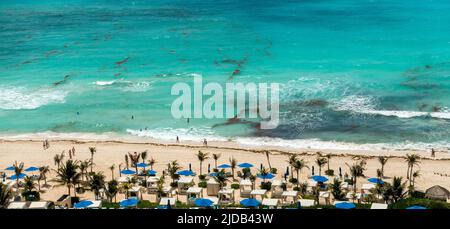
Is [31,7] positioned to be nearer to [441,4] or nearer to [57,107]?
[57,107]

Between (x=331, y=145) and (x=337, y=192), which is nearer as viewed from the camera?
(x=337, y=192)

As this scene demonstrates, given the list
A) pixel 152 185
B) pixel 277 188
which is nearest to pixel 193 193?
pixel 152 185

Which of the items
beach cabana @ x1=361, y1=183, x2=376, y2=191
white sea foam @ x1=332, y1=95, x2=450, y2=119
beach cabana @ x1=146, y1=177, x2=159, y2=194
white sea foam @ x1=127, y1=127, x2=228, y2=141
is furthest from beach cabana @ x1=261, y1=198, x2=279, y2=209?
white sea foam @ x1=332, y1=95, x2=450, y2=119

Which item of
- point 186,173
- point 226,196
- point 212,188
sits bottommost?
point 226,196

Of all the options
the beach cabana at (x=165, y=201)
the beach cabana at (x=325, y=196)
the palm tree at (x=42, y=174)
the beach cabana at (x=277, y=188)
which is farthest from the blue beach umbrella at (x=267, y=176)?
the palm tree at (x=42, y=174)

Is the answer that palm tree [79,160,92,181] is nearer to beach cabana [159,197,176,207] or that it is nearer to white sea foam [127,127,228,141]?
beach cabana [159,197,176,207]

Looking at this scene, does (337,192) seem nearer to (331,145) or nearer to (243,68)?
(331,145)
